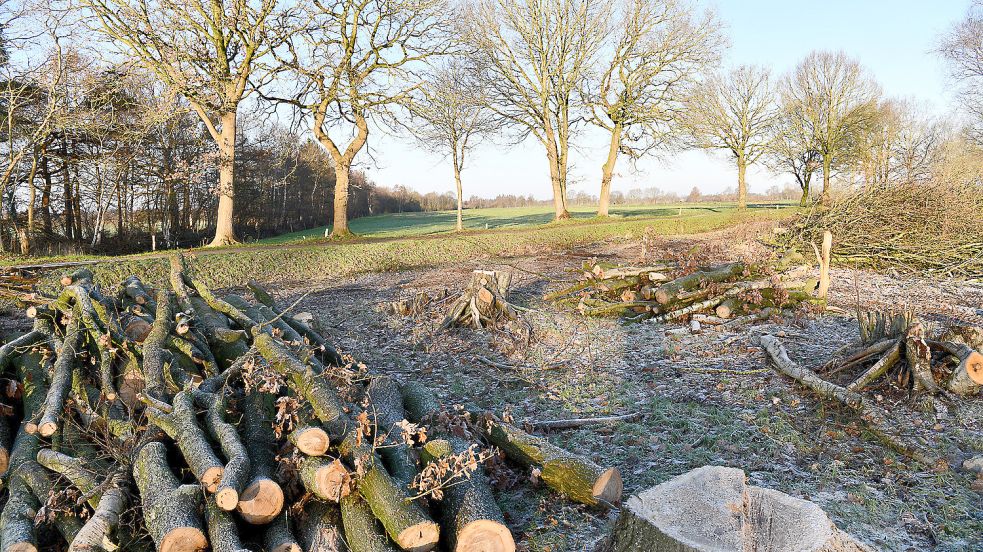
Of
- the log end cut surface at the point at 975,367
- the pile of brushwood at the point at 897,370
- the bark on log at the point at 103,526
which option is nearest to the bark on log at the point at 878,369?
the pile of brushwood at the point at 897,370

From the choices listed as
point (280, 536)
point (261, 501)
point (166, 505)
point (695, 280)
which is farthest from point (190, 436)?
point (695, 280)

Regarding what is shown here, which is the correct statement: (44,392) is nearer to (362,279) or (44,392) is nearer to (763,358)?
(763,358)

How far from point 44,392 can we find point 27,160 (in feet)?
59.0

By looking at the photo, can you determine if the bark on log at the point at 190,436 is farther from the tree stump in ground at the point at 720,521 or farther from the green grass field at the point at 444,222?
the green grass field at the point at 444,222

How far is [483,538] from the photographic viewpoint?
2625 mm

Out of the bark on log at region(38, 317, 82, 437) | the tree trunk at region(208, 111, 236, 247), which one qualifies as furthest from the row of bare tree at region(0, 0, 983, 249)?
the bark on log at region(38, 317, 82, 437)

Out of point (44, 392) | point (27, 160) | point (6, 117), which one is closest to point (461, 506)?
point (44, 392)

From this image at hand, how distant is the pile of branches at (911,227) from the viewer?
1123 cm

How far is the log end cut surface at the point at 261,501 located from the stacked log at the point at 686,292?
6.34 m

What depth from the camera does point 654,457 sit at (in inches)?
164

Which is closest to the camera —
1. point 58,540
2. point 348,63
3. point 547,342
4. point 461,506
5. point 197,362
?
point 461,506

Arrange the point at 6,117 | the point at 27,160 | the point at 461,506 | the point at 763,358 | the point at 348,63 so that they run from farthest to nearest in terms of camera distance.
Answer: the point at 348,63 → the point at 27,160 → the point at 6,117 → the point at 763,358 → the point at 461,506

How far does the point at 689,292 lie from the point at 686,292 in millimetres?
46

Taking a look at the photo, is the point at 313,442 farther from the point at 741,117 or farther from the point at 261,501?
the point at 741,117
